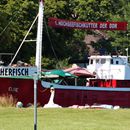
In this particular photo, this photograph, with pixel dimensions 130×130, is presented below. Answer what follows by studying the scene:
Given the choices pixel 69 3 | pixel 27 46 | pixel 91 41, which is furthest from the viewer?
pixel 91 41

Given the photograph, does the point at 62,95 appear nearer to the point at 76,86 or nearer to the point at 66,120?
the point at 76,86

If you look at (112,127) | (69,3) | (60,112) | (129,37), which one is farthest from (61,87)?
(129,37)

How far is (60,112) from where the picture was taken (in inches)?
976

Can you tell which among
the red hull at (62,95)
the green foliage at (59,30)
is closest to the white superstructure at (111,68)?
the red hull at (62,95)

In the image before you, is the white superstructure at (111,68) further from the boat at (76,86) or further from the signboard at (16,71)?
the signboard at (16,71)

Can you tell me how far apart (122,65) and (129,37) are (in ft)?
122

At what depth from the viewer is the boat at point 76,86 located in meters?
34.3

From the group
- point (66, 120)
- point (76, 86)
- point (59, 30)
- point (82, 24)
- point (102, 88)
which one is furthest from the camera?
point (59, 30)

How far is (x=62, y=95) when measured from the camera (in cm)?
3641

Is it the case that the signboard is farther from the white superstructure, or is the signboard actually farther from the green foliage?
the green foliage

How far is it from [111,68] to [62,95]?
5957 millimetres

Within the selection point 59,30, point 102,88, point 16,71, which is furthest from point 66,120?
point 59,30

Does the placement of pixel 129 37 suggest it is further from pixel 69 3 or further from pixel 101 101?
pixel 101 101

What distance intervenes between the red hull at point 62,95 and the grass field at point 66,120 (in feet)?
31.6
